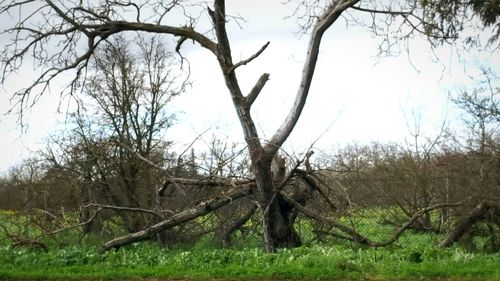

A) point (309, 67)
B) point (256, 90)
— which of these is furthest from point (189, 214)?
point (309, 67)

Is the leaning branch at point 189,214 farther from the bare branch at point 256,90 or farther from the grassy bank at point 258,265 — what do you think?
the grassy bank at point 258,265

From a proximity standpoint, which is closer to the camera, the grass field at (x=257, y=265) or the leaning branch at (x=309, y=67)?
the grass field at (x=257, y=265)

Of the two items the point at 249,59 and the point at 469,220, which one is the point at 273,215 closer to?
the point at 249,59

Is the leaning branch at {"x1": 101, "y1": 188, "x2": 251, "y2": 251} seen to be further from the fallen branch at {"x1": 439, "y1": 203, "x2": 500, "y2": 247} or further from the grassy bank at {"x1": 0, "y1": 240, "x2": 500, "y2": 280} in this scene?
the fallen branch at {"x1": 439, "y1": 203, "x2": 500, "y2": 247}

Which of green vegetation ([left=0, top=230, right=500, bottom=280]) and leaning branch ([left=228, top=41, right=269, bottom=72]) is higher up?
leaning branch ([left=228, top=41, right=269, bottom=72])

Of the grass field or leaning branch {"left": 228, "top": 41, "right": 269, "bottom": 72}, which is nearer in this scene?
the grass field

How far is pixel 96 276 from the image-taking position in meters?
9.45

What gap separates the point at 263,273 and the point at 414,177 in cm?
1089

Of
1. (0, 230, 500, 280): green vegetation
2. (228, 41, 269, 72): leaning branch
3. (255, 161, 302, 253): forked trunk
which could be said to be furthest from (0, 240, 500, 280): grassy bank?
(228, 41, 269, 72): leaning branch

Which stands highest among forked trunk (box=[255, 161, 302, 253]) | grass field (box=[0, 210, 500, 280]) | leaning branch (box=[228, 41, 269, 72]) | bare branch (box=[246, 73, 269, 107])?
leaning branch (box=[228, 41, 269, 72])

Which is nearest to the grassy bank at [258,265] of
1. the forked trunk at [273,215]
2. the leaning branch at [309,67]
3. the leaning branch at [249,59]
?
the forked trunk at [273,215]

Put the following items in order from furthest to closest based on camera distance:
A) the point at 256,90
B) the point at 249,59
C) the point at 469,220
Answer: the point at 469,220
the point at 256,90
the point at 249,59

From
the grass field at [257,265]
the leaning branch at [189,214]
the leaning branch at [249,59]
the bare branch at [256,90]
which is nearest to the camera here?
the grass field at [257,265]

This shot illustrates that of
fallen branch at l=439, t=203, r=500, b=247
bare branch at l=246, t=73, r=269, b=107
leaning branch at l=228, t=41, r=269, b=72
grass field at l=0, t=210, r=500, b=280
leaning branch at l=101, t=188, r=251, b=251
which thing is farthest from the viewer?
fallen branch at l=439, t=203, r=500, b=247
